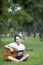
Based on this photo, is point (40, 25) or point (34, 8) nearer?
point (34, 8)

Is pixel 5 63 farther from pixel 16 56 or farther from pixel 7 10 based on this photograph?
pixel 7 10

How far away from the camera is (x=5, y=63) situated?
39.9 ft

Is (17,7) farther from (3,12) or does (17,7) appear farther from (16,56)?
(16,56)

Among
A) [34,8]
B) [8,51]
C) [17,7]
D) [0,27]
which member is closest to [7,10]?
[17,7]

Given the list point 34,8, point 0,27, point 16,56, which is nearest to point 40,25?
point 0,27

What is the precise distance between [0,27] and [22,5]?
950 cm

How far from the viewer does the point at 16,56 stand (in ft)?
41.2

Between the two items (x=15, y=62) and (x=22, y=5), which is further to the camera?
(x=22, y=5)

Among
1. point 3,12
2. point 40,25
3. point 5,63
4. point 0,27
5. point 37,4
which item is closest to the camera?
point 5,63

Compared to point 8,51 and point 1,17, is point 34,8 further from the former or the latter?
point 8,51

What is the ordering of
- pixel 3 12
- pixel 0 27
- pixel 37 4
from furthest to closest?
pixel 0 27 < pixel 37 4 < pixel 3 12

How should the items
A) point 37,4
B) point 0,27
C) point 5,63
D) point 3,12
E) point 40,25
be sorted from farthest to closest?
point 40,25 → point 0,27 → point 37,4 → point 3,12 → point 5,63

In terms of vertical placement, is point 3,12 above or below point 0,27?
above

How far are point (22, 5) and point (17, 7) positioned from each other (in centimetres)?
57
